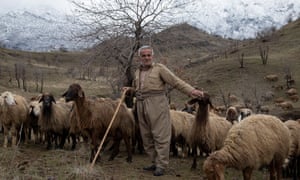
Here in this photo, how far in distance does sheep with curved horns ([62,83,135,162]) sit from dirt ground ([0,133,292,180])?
19.4 inches

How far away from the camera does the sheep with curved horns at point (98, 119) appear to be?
32.8 ft

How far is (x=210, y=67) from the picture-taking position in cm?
4300

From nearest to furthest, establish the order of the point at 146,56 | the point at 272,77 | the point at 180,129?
the point at 146,56, the point at 180,129, the point at 272,77

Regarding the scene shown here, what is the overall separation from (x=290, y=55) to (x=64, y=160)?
38203 millimetres

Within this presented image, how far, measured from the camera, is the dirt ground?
7.92m

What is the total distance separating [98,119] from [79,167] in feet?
6.93

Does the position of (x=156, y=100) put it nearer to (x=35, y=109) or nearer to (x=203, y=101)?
(x=203, y=101)

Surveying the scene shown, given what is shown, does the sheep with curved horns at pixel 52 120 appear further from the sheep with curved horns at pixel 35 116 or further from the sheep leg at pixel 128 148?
the sheep leg at pixel 128 148

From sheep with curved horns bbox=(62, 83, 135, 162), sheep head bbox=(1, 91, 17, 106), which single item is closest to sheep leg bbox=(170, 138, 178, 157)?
sheep with curved horns bbox=(62, 83, 135, 162)

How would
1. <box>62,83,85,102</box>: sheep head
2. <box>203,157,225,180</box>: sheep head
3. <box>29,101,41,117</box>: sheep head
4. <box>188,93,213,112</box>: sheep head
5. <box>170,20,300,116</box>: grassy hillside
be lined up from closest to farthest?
<box>203,157,225,180</box>: sheep head < <box>188,93,213,112</box>: sheep head < <box>62,83,85,102</box>: sheep head < <box>29,101,41,117</box>: sheep head < <box>170,20,300,116</box>: grassy hillside

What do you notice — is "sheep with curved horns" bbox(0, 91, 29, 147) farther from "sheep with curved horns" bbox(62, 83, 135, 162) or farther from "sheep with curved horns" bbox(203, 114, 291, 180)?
"sheep with curved horns" bbox(203, 114, 291, 180)

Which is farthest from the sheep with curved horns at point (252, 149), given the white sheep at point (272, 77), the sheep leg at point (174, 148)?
the white sheep at point (272, 77)

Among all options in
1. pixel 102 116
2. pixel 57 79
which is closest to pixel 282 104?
pixel 102 116

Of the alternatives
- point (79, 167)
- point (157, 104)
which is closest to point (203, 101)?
point (157, 104)
